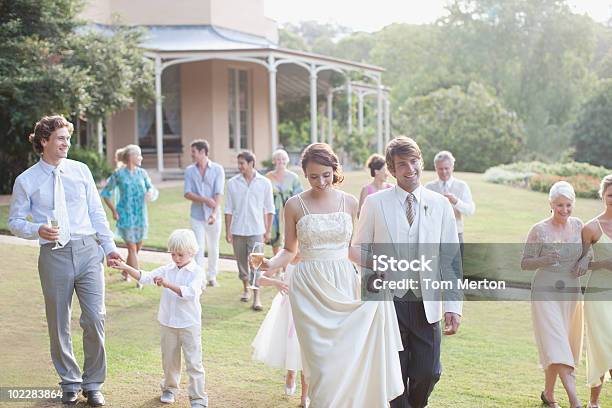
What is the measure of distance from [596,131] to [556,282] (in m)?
35.5

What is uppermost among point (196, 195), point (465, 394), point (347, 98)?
point (347, 98)

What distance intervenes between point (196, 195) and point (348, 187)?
35.3ft

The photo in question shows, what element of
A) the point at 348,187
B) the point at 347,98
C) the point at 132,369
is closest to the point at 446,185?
the point at 132,369

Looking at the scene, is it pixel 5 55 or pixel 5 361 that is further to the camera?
pixel 5 55

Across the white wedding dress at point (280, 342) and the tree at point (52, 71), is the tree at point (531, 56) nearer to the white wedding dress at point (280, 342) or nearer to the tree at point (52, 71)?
the tree at point (52, 71)

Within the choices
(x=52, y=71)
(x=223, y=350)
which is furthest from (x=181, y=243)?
(x=52, y=71)

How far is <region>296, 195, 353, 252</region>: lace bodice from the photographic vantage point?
5.79m

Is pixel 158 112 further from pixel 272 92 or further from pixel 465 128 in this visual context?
pixel 465 128

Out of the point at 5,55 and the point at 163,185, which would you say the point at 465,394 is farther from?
the point at 163,185

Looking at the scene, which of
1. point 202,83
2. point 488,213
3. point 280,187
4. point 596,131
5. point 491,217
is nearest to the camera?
point 280,187

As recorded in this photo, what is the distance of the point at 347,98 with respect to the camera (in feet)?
104

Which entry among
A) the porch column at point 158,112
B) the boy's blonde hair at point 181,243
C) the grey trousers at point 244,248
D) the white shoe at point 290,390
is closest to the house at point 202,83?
the porch column at point 158,112

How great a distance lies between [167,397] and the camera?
6.81 m

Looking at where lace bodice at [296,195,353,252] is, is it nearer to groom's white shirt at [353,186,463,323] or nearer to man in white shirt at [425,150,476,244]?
groom's white shirt at [353,186,463,323]
